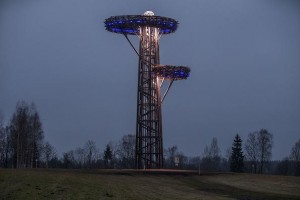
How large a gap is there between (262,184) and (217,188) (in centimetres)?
684

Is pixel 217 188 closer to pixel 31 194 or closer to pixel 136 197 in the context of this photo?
pixel 136 197

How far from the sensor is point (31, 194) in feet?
130

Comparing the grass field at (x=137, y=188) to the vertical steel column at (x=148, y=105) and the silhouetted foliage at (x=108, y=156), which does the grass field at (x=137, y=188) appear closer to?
the vertical steel column at (x=148, y=105)

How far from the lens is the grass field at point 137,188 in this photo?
41000mm

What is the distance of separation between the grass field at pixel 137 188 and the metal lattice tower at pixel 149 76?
108ft

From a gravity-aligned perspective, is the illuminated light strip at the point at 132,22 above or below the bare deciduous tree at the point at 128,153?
above

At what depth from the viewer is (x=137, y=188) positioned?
49375 mm

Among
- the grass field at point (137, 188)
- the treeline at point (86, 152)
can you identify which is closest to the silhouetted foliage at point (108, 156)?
the treeline at point (86, 152)

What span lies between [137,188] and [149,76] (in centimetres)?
5198

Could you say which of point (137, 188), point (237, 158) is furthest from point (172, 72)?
point (137, 188)

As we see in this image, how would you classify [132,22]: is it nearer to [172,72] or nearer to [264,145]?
[172,72]

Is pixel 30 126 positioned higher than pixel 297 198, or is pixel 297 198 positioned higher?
pixel 30 126

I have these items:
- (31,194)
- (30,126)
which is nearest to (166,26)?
(30,126)

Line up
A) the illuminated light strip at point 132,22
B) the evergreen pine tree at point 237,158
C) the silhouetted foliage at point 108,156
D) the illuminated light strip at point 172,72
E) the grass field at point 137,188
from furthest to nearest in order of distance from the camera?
the silhouetted foliage at point 108,156
the evergreen pine tree at point 237,158
the illuminated light strip at point 172,72
the illuminated light strip at point 132,22
the grass field at point 137,188
